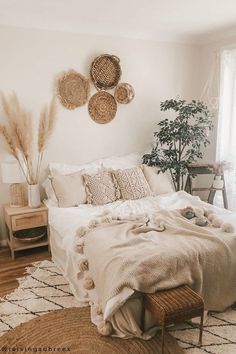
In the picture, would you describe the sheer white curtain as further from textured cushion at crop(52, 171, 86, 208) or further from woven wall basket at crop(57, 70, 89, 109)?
textured cushion at crop(52, 171, 86, 208)

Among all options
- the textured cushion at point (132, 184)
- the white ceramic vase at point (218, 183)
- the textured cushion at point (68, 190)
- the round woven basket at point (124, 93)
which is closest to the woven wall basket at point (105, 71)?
the round woven basket at point (124, 93)

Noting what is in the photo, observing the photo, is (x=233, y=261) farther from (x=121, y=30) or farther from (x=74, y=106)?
(x=121, y=30)

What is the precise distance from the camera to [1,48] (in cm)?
317

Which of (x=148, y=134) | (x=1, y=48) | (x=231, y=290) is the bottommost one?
(x=231, y=290)

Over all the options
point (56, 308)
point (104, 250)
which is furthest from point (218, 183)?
point (56, 308)

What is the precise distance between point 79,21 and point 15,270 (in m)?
2.68

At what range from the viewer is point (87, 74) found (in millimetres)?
3658

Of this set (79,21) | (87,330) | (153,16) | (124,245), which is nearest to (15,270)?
(87,330)

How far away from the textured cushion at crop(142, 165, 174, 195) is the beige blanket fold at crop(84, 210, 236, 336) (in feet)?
3.53

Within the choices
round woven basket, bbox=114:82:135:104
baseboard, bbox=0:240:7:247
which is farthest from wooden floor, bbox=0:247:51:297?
round woven basket, bbox=114:82:135:104

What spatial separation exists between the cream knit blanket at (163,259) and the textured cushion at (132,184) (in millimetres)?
880

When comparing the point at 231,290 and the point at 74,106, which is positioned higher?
the point at 74,106

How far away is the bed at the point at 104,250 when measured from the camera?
200cm

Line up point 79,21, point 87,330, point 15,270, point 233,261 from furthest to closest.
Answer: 1. point 79,21
2. point 15,270
3. point 233,261
4. point 87,330
